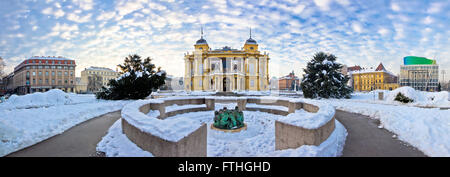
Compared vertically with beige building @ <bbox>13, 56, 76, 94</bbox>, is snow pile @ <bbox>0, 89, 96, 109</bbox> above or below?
below

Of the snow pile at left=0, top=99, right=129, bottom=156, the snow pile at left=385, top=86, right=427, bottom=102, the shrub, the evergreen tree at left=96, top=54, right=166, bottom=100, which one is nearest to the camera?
the snow pile at left=0, top=99, right=129, bottom=156

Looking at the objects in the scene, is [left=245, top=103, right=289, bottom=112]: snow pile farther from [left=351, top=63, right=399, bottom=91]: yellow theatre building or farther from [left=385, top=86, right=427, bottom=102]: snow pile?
[left=351, top=63, right=399, bottom=91]: yellow theatre building

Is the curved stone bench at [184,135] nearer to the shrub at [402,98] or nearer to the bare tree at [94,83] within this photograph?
the shrub at [402,98]

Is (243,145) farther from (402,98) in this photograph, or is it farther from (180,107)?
(402,98)

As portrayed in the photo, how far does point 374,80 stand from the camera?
6325 centimetres

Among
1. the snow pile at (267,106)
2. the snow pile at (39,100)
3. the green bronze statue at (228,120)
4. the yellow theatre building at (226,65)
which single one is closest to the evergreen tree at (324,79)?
the snow pile at (267,106)

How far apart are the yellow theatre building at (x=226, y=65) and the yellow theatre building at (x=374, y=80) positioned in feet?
160

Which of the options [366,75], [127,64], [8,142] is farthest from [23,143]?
[366,75]

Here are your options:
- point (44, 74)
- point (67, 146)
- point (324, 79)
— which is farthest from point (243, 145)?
point (44, 74)

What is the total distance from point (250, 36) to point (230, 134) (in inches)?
1676

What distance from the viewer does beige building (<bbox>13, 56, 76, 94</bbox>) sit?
169ft

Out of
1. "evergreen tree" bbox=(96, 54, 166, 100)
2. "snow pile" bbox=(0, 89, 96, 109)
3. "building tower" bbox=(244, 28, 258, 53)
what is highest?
"building tower" bbox=(244, 28, 258, 53)

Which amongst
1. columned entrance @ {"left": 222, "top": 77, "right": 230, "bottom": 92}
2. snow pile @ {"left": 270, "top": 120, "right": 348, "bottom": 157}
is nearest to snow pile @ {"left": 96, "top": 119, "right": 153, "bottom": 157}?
snow pile @ {"left": 270, "top": 120, "right": 348, "bottom": 157}

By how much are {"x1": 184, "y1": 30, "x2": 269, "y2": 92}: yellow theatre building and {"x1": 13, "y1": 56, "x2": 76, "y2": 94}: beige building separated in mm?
44552
